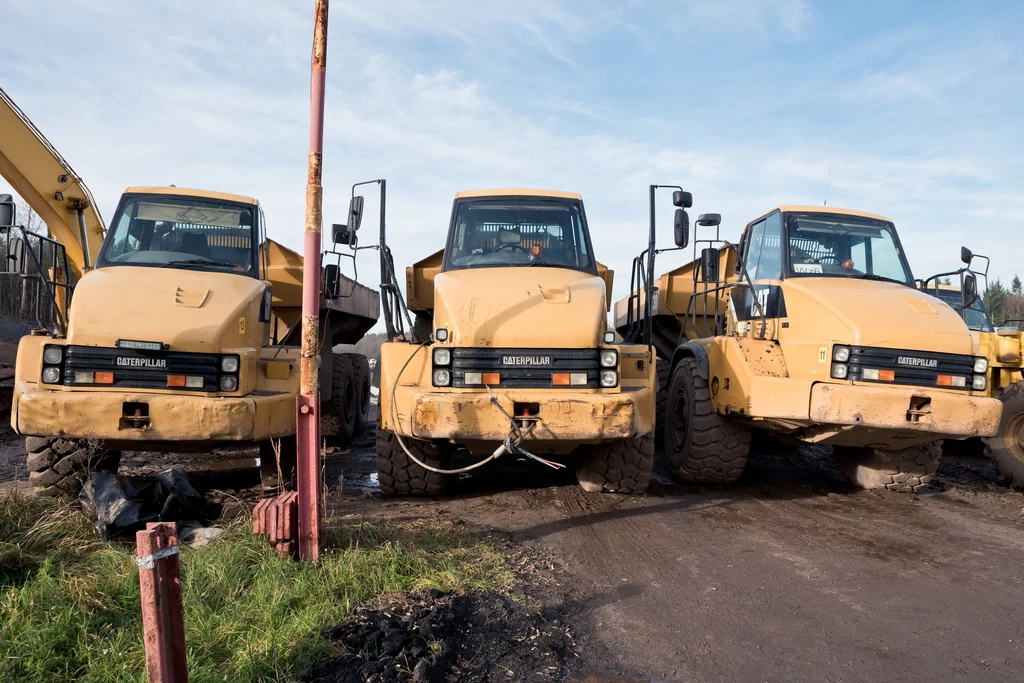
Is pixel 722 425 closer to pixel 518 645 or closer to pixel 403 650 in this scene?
pixel 518 645

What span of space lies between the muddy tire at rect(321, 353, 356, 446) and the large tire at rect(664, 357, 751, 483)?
16.6 ft

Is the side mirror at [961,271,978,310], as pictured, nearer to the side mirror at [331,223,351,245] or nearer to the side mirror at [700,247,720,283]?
the side mirror at [700,247,720,283]

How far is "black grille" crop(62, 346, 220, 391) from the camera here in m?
6.07

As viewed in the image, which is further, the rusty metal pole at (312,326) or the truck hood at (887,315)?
the truck hood at (887,315)

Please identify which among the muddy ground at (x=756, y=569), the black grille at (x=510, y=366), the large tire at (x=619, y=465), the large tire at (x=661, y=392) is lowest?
the muddy ground at (x=756, y=569)

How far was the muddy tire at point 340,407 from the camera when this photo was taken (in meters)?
10.9

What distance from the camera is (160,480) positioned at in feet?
18.6

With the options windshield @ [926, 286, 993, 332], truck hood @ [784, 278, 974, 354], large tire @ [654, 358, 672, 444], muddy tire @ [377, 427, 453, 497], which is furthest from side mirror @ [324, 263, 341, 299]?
windshield @ [926, 286, 993, 332]

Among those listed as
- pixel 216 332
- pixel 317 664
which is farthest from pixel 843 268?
pixel 317 664

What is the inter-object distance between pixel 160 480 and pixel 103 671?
2565mm

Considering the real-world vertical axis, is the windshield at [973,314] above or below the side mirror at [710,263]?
below

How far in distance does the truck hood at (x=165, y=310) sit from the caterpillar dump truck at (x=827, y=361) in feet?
12.4

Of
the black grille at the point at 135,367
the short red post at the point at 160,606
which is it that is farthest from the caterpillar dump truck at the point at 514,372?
the short red post at the point at 160,606

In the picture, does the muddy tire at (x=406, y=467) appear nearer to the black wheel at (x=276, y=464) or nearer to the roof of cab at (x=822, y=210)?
the black wheel at (x=276, y=464)
